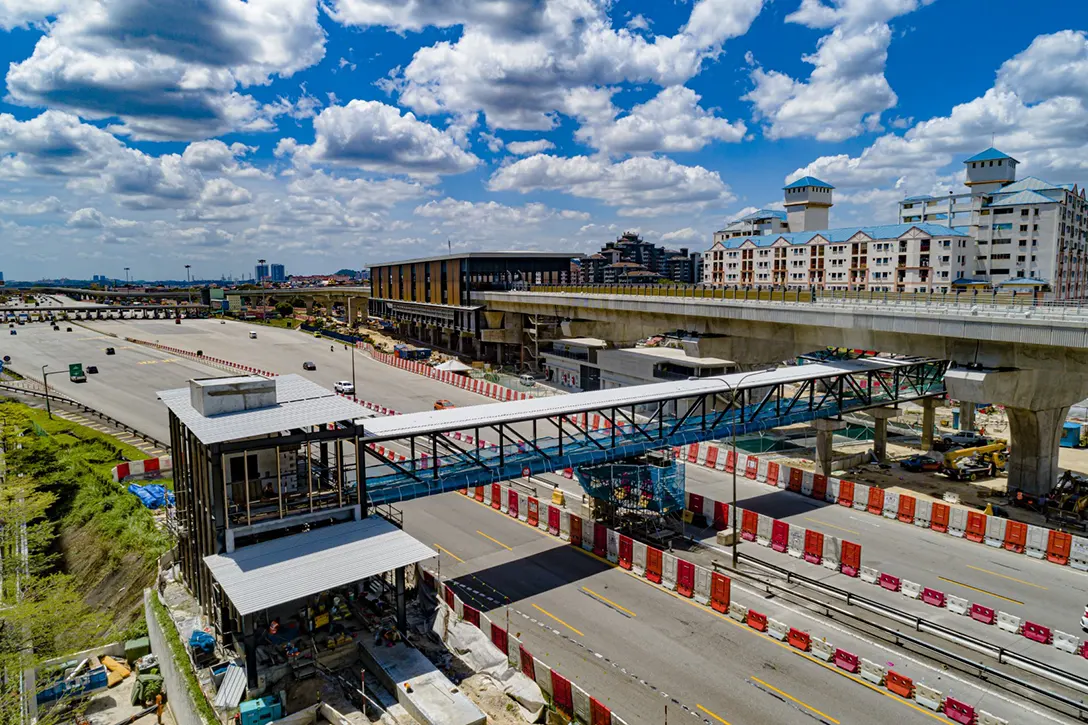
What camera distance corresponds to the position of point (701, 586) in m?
26.7

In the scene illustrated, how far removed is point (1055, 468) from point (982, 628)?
2018 cm

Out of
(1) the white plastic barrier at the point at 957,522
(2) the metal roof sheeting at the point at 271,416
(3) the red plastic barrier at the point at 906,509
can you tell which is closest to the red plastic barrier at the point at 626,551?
(2) the metal roof sheeting at the point at 271,416

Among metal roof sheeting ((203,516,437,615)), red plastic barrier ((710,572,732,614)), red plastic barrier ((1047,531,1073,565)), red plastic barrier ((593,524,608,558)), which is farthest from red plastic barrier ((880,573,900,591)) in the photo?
metal roof sheeting ((203,516,437,615))

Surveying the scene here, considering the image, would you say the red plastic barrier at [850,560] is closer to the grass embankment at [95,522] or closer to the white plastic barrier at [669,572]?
the white plastic barrier at [669,572]

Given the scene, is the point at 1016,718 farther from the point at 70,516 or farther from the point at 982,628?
the point at 70,516

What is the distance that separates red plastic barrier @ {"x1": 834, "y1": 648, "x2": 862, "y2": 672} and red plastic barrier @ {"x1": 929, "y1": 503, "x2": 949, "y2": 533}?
52.3ft

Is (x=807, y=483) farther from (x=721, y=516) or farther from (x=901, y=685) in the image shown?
(x=901, y=685)

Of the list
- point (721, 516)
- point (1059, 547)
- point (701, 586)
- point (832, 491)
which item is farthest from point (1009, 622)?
point (832, 491)

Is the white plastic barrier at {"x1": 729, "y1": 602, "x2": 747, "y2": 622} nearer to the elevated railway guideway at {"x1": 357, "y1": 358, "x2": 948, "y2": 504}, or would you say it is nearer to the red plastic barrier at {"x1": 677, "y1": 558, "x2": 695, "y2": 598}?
the red plastic barrier at {"x1": 677, "y1": 558, "x2": 695, "y2": 598}

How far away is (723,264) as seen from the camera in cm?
13862

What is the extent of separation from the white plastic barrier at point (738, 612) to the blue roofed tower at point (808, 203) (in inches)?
5138

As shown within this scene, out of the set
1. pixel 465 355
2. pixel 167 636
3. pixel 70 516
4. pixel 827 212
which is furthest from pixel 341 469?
pixel 827 212

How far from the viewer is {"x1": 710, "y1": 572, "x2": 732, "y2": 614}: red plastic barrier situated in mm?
25688

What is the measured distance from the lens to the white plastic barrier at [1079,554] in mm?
29875
